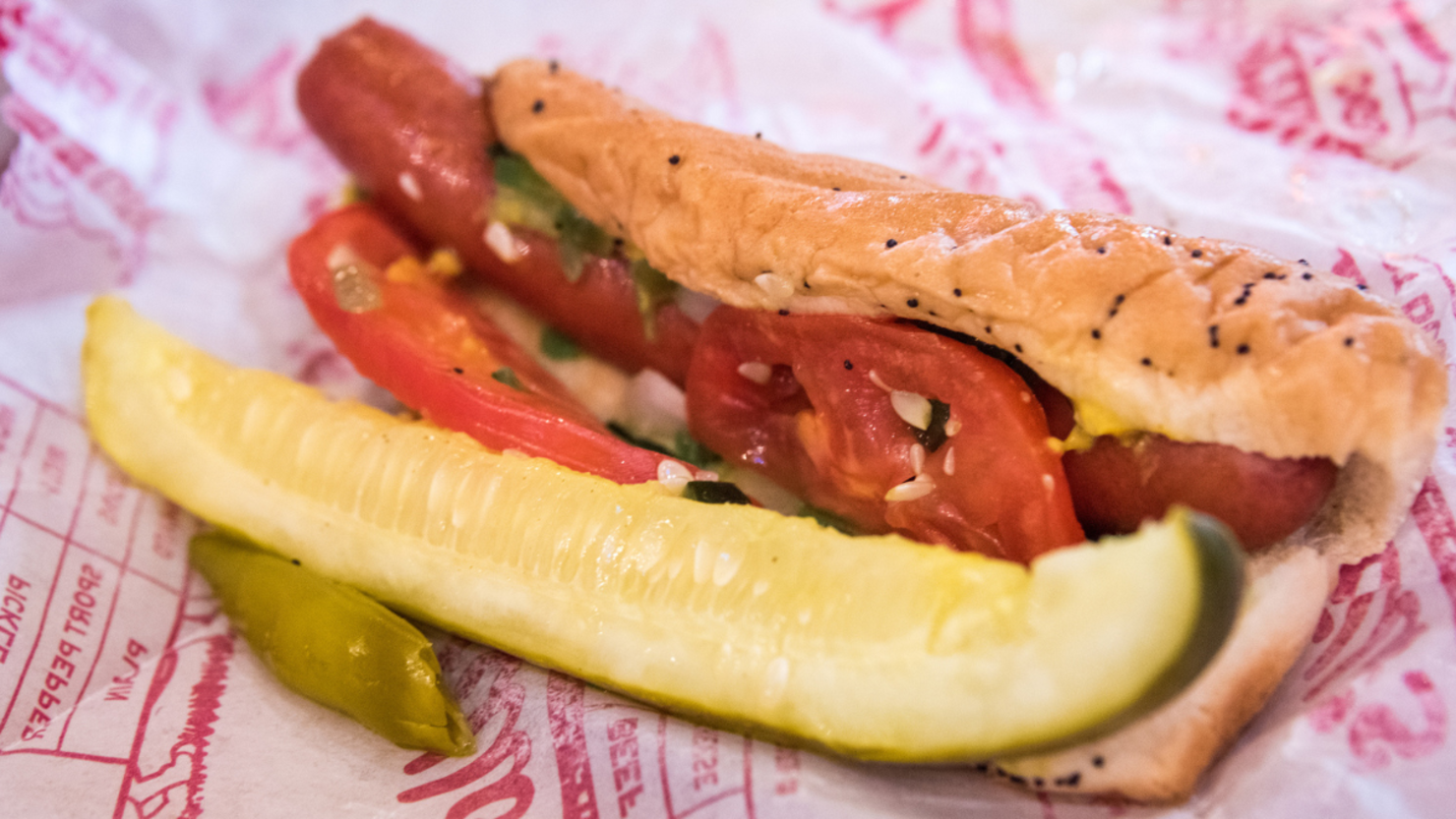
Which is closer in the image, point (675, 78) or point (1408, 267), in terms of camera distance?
point (1408, 267)

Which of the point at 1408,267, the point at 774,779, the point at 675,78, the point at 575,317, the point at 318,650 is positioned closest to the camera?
the point at 774,779

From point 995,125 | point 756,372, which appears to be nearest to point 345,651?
point 756,372

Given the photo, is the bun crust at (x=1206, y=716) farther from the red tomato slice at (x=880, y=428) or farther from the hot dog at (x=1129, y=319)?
the red tomato slice at (x=880, y=428)

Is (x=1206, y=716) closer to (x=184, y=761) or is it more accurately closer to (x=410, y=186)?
(x=184, y=761)

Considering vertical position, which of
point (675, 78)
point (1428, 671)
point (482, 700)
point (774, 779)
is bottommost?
point (482, 700)

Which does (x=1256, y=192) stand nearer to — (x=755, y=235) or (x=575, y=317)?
(x=755, y=235)

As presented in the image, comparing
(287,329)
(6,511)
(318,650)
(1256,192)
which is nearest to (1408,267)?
(1256,192)
